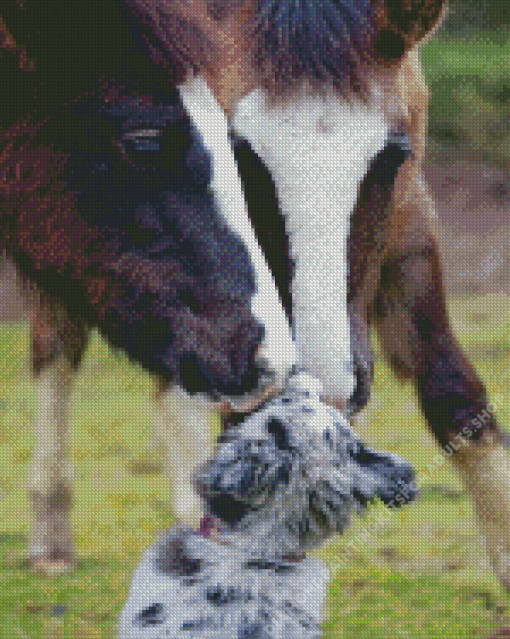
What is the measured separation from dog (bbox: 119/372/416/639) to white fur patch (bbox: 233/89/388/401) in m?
0.12

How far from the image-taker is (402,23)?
177 cm

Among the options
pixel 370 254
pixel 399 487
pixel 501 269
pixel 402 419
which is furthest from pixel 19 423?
pixel 501 269

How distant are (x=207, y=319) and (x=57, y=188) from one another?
0.37 meters

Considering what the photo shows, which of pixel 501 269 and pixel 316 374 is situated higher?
pixel 316 374

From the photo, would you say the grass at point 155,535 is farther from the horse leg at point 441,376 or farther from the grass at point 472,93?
the grass at point 472,93

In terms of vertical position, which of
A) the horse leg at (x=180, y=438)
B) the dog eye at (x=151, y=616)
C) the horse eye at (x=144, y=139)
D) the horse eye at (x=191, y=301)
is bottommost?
the horse leg at (x=180, y=438)

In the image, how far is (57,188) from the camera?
1.70 m

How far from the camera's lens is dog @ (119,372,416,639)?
136cm

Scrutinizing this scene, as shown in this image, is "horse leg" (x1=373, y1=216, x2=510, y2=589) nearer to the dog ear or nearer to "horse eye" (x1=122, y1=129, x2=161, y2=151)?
the dog ear

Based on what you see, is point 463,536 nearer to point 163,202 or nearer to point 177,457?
point 177,457

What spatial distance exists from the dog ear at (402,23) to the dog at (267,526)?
0.69m

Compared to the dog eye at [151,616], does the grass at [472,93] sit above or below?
below

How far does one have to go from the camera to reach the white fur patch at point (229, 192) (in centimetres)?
149

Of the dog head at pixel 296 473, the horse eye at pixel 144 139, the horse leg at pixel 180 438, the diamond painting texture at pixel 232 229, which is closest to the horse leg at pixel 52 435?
the horse leg at pixel 180 438
